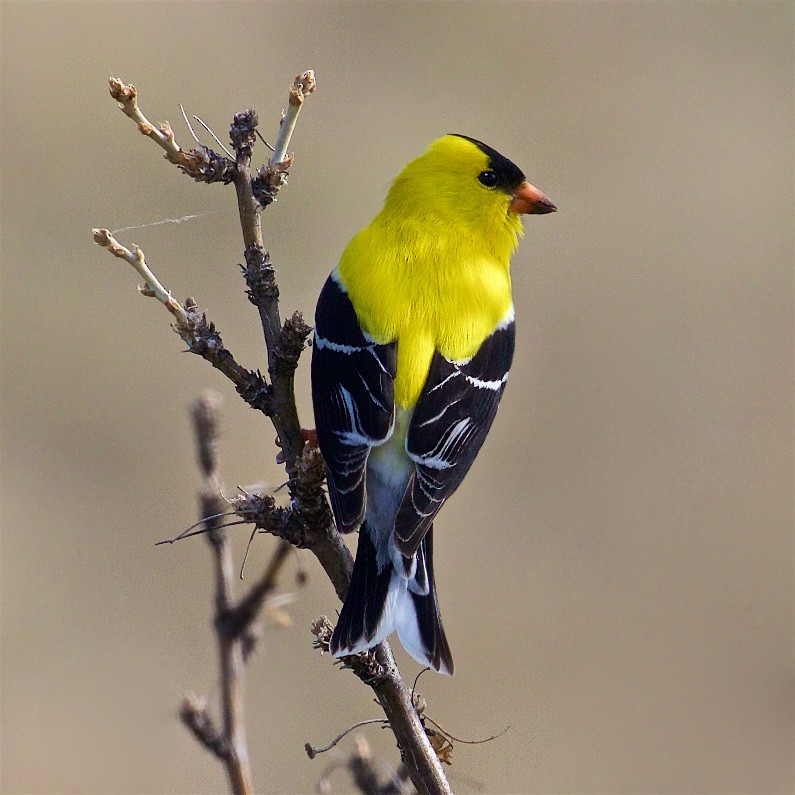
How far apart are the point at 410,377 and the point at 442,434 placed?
176mm

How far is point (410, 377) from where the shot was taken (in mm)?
2809

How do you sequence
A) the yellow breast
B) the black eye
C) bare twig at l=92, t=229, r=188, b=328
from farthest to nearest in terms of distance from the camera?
1. the black eye
2. the yellow breast
3. bare twig at l=92, t=229, r=188, b=328

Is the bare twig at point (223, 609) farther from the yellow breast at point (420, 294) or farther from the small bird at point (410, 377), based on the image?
the yellow breast at point (420, 294)

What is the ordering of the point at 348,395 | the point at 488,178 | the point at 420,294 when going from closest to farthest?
the point at 348,395
the point at 420,294
the point at 488,178

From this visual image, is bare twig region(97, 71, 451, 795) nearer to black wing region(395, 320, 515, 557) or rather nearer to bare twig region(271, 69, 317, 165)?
bare twig region(271, 69, 317, 165)

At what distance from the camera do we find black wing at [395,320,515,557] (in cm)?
267

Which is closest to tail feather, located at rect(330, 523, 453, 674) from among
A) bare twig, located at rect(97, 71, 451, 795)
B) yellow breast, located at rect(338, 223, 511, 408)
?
bare twig, located at rect(97, 71, 451, 795)

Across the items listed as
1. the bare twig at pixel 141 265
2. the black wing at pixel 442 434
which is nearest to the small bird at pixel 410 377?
the black wing at pixel 442 434

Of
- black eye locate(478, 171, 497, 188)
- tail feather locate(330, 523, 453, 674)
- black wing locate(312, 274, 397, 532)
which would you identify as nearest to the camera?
tail feather locate(330, 523, 453, 674)

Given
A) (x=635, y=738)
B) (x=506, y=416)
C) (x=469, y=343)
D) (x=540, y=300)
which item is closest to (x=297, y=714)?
(x=635, y=738)

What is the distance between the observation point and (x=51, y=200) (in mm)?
7598

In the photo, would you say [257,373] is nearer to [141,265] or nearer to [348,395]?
[141,265]

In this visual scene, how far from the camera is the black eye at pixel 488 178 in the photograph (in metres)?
3.42

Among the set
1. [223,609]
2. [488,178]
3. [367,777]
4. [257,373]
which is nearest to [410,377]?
[257,373]
